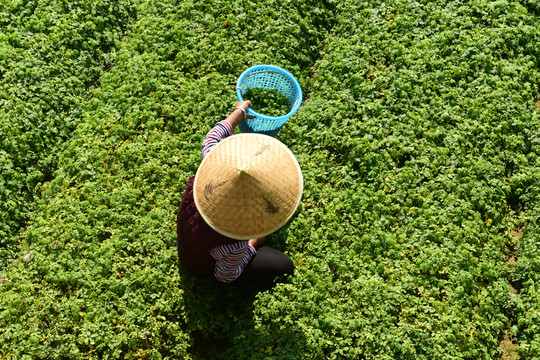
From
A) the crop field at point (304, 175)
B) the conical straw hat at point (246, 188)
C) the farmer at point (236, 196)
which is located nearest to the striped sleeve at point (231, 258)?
the farmer at point (236, 196)

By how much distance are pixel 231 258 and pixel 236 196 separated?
2.30 ft

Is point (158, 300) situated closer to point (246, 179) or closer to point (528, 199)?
point (246, 179)

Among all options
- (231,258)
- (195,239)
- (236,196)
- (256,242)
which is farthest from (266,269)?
(236,196)

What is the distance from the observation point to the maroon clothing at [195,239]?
4074 millimetres

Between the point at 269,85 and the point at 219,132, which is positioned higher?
the point at 219,132

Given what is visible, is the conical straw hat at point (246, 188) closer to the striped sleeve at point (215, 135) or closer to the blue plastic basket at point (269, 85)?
the striped sleeve at point (215, 135)

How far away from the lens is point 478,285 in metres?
4.84

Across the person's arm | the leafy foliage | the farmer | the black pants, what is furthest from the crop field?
the person's arm

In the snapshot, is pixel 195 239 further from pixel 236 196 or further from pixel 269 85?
pixel 269 85

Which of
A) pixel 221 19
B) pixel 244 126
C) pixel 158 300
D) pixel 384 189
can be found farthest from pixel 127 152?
pixel 384 189

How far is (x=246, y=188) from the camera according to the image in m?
3.67

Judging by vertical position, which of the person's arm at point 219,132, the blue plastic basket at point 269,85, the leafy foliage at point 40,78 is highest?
the person's arm at point 219,132

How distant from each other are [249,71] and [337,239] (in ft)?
6.68

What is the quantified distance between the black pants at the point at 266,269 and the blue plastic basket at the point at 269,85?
132 cm
